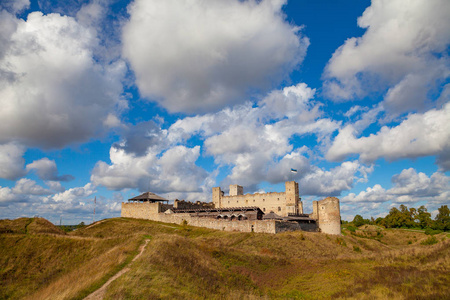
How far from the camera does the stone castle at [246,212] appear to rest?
52.8 metres

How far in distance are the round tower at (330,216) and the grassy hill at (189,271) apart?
2795 centimetres

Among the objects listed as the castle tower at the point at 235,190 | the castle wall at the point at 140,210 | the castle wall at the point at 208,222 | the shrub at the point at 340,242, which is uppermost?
the castle tower at the point at 235,190

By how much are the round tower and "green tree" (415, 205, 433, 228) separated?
45428 mm

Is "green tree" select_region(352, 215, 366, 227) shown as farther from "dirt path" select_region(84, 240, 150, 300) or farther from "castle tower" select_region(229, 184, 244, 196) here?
"dirt path" select_region(84, 240, 150, 300)

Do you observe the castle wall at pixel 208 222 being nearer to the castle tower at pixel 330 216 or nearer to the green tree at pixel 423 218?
the castle tower at pixel 330 216

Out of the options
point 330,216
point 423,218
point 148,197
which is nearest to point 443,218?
point 423,218

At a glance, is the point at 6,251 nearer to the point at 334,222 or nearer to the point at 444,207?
the point at 334,222

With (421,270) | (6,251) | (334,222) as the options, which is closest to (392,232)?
(334,222)

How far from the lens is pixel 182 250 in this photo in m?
27.0

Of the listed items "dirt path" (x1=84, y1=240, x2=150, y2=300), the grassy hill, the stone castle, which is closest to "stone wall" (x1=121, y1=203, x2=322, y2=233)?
Answer: the stone castle

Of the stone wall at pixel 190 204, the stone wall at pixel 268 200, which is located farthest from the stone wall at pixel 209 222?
the stone wall at pixel 268 200

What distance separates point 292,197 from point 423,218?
4939cm

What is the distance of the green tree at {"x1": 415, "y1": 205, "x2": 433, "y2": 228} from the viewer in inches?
3394

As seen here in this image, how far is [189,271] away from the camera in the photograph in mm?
22297
